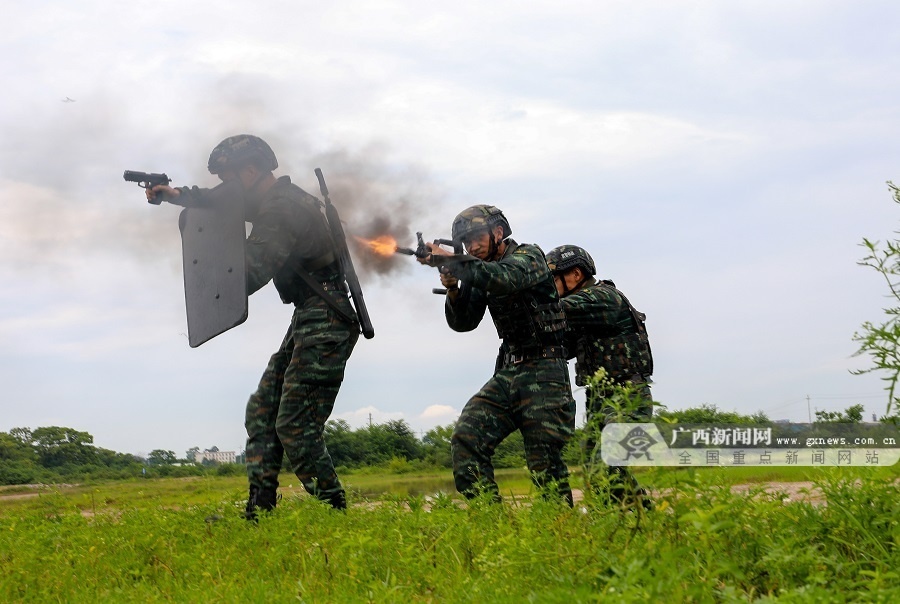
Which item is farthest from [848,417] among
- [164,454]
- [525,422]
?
[164,454]

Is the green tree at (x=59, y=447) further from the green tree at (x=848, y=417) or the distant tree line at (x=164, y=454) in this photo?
the green tree at (x=848, y=417)

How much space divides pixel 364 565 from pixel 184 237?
3327mm

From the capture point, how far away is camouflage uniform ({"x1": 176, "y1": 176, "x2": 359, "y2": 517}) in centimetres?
648

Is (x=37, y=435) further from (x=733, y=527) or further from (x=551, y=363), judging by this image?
(x=733, y=527)

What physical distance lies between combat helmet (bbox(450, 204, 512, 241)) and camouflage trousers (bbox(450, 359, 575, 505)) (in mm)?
906

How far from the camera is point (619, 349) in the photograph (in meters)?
6.88

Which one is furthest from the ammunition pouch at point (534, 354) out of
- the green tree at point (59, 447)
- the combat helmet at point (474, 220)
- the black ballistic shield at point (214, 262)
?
the green tree at point (59, 447)

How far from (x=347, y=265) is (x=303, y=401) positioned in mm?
987

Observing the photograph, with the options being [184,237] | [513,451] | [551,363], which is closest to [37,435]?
[513,451]

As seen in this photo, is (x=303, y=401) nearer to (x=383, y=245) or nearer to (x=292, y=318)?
(x=292, y=318)

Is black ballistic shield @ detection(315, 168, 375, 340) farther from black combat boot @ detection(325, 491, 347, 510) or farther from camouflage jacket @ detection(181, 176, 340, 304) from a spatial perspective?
black combat boot @ detection(325, 491, 347, 510)

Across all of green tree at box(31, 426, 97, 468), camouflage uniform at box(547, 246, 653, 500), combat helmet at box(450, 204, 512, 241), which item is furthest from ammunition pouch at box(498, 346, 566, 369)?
green tree at box(31, 426, 97, 468)

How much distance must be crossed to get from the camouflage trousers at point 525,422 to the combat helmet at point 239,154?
2233 mm

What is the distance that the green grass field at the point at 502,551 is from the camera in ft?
10.8
